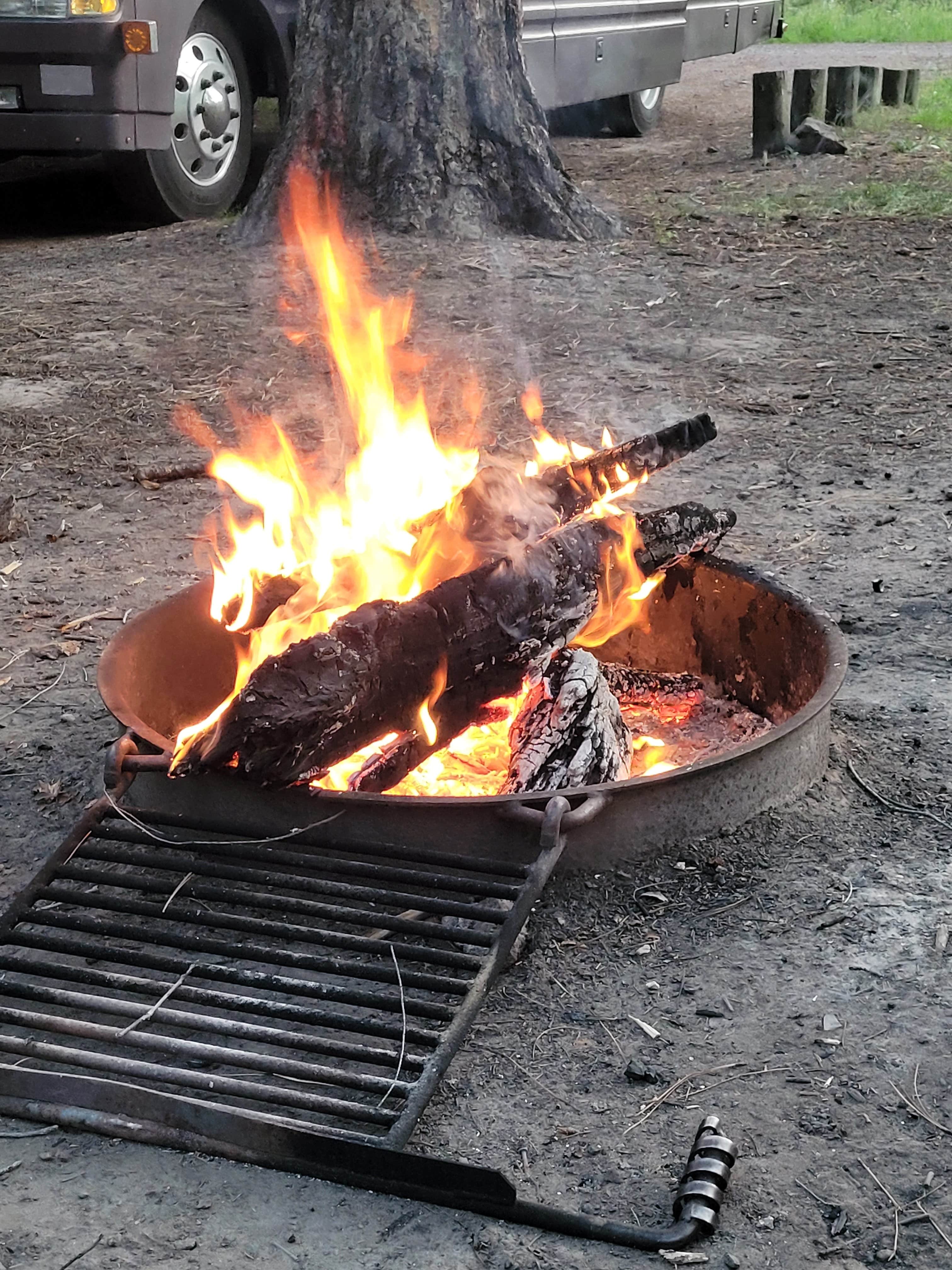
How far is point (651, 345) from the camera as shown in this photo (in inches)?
261

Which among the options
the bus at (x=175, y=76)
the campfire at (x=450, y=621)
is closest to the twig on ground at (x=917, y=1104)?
the campfire at (x=450, y=621)

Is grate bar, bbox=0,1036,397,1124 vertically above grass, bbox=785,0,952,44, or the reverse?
grass, bbox=785,0,952,44

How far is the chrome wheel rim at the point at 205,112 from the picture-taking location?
8461mm

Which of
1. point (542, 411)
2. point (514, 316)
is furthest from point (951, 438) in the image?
point (514, 316)

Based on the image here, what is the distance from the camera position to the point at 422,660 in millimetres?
3012

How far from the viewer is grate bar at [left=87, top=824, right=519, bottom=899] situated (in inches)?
103

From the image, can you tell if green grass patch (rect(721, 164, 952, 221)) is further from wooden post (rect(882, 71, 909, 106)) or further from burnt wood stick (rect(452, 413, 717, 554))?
burnt wood stick (rect(452, 413, 717, 554))

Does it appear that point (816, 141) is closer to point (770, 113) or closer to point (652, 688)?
point (770, 113)

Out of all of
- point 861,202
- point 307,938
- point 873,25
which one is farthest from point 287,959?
point 873,25

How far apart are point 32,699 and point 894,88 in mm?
11744

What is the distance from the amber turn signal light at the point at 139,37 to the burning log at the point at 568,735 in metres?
6.04

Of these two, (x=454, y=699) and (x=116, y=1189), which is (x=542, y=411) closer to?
(x=454, y=699)

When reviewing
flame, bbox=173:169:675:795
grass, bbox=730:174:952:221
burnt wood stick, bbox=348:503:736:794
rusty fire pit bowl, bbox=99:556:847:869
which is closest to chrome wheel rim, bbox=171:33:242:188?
grass, bbox=730:174:952:221

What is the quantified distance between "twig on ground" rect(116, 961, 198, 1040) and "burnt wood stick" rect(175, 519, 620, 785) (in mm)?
393
